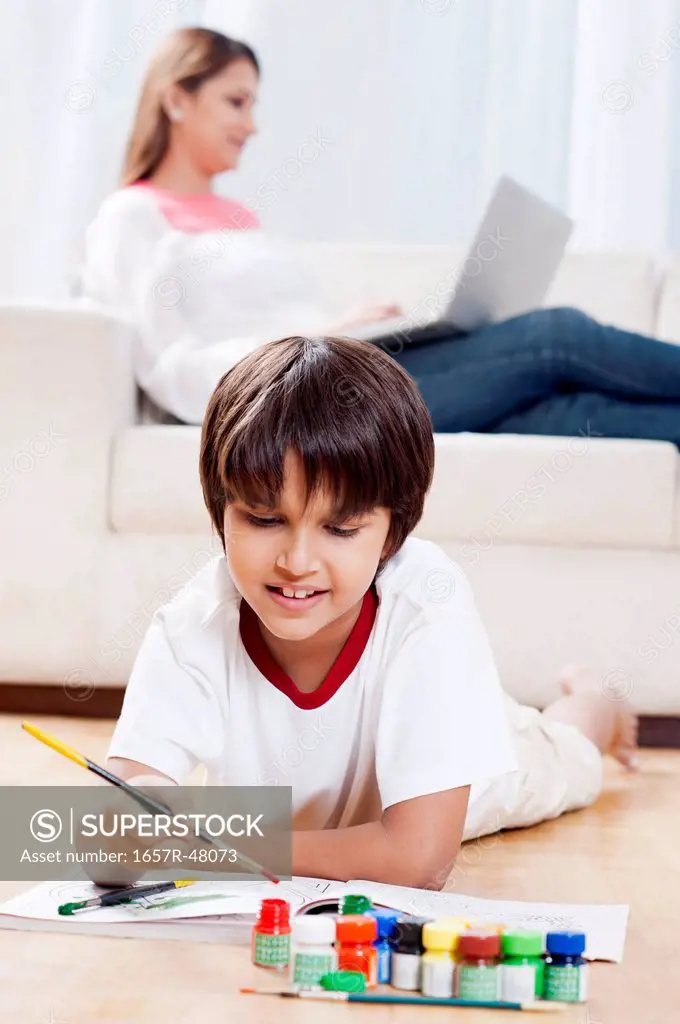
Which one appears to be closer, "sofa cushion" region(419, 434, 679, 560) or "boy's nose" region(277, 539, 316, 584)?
"boy's nose" region(277, 539, 316, 584)

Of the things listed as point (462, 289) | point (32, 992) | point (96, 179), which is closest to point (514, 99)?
point (96, 179)

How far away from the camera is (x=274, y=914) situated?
77 cm

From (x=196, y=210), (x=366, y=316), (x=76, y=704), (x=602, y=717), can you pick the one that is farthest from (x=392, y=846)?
(x=196, y=210)

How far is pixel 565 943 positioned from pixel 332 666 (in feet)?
1.13

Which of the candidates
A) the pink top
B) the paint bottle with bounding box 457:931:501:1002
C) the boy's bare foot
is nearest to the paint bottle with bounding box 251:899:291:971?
the paint bottle with bounding box 457:931:501:1002

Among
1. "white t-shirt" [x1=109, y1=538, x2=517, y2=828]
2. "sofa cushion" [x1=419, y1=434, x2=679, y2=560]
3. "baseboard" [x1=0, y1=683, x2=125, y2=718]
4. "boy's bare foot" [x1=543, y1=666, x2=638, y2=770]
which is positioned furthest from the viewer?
"baseboard" [x1=0, y1=683, x2=125, y2=718]

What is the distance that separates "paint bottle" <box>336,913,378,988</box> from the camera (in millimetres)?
741

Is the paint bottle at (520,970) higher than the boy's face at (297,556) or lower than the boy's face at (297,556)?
lower

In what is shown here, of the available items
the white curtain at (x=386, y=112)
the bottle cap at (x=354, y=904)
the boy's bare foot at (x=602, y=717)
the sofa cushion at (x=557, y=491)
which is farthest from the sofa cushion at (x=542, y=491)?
the white curtain at (x=386, y=112)

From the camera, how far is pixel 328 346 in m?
0.94

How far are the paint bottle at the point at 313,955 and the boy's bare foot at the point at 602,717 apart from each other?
0.75m

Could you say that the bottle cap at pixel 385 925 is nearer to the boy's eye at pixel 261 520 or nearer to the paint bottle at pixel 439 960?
the paint bottle at pixel 439 960

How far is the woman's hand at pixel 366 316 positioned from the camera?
1.84 metres

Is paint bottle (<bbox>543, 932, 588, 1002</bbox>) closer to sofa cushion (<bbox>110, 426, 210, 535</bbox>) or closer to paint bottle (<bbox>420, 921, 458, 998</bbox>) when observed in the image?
paint bottle (<bbox>420, 921, 458, 998</bbox>)
